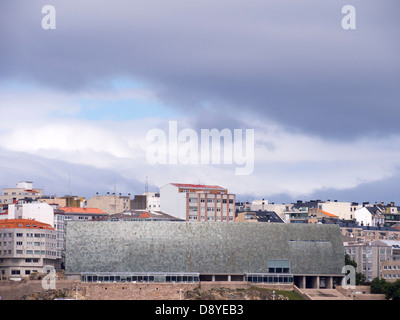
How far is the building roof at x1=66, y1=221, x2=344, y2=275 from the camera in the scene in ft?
604

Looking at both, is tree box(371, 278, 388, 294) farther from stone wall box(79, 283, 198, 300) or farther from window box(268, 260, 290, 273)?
stone wall box(79, 283, 198, 300)

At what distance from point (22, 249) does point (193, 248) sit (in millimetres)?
26452

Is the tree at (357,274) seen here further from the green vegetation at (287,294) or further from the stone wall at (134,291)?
the stone wall at (134,291)

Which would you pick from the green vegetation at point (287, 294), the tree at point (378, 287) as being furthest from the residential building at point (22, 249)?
the tree at point (378, 287)

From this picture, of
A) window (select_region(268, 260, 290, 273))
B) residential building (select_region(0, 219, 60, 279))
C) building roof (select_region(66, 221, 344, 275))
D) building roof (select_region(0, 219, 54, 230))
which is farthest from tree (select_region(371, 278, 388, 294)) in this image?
building roof (select_region(0, 219, 54, 230))

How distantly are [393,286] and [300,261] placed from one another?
15019 mm

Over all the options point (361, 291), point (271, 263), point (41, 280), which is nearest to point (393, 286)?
point (361, 291)

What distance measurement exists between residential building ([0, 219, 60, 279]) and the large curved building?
34.3 ft

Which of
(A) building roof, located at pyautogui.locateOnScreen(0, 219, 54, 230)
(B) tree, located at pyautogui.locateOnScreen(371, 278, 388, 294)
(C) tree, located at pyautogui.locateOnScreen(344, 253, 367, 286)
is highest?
(A) building roof, located at pyautogui.locateOnScreen(0, 219, 54, 230)

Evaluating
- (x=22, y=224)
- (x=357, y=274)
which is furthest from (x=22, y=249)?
(x=357, y=274)

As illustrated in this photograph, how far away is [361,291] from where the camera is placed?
184 meters

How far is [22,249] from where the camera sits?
192 metres
